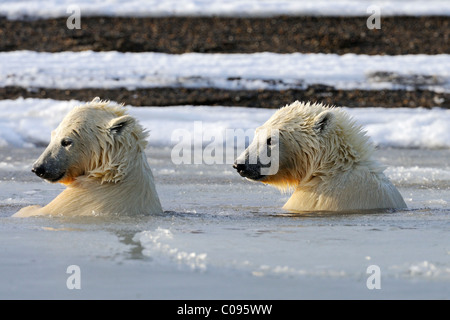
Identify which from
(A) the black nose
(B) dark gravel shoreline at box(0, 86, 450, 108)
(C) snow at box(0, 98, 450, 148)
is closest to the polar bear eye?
(A) the black nose

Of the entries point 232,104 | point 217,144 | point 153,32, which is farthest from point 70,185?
point 153,32

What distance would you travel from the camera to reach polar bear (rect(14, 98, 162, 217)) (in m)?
6.52

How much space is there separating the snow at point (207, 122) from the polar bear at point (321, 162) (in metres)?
7.59

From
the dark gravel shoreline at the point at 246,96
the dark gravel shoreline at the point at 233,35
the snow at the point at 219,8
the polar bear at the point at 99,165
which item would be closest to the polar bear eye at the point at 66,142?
the polar bear at the point at 99,165

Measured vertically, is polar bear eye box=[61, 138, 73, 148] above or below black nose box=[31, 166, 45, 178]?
above

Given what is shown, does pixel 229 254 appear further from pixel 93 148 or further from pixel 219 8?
pixel 219 8

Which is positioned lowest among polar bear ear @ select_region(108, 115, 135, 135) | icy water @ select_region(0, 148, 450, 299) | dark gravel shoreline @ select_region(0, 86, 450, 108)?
icy water @ select_region(0, 148, 450, 299)

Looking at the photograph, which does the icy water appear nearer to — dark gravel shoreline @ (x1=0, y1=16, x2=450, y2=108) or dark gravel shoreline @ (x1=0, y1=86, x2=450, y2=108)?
dark gravel shoreline @ (x1=0, y1=86, x2=450, y2=108)

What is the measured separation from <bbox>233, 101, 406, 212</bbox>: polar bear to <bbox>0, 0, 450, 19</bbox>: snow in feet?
53.4

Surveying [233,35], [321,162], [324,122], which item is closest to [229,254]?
[321,162]

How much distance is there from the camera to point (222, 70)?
1995 centimetres

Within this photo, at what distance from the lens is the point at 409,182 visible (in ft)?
32.3

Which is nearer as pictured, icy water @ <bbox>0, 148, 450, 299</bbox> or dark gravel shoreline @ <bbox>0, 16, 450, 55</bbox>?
icy water @ <bbox>0, 148, 450, 299</bbox>
